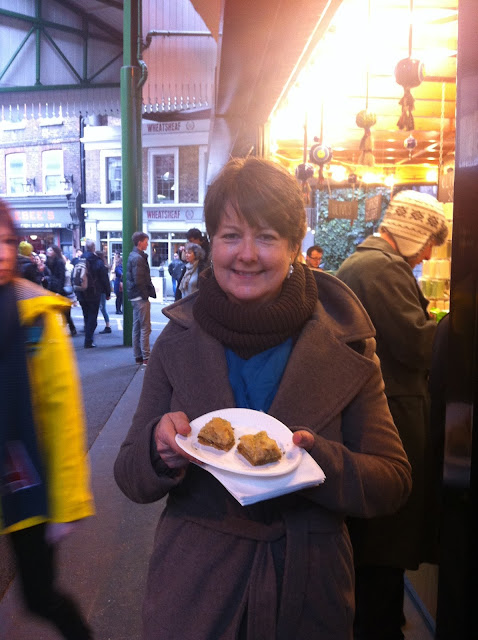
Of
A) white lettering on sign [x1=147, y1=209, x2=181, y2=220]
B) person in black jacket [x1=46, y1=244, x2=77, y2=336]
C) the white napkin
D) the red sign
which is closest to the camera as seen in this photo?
the white napkin

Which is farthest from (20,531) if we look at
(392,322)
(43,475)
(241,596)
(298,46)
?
(298,46)

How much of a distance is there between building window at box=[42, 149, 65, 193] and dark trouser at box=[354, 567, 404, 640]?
103ft

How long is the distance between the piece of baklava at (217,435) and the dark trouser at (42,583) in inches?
47.3

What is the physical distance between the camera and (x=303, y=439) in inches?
54.7

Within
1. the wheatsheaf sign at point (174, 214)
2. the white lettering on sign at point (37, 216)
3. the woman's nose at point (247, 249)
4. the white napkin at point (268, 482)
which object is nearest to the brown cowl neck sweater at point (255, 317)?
the woman's nose at point (247, 249)

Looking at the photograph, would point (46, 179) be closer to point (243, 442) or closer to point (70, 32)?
point (70, 32)

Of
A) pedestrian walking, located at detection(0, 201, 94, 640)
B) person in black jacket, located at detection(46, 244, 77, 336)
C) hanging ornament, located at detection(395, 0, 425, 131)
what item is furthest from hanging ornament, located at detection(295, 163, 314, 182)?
person in black jacket, located at detection(46, 244, 77, 336)

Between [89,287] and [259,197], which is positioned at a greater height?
[259,197]

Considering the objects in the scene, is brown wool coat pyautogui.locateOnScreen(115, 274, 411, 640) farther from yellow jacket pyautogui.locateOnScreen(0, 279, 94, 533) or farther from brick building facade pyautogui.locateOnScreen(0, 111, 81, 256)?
brick building facade pyautogui.locateOnScreen(0, 111, 81, 256)

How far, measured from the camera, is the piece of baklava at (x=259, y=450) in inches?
54.2

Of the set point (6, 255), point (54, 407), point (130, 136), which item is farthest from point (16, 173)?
point (54, 407)

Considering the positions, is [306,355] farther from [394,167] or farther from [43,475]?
[394,167]

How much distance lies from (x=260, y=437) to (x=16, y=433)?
125 cm

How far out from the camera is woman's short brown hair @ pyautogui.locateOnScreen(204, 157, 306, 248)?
1579 mm
